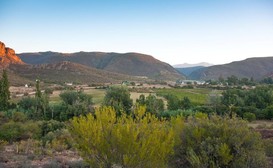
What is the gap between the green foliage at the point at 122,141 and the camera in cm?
888

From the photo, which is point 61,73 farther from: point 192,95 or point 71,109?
point 71,109

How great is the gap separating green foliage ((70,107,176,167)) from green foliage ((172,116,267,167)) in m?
1.74

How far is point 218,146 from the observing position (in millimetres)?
10445

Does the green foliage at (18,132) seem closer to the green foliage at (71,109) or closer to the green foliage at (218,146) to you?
the green foliage at (71,109)

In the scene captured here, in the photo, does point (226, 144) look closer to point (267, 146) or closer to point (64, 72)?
point (267, 146)

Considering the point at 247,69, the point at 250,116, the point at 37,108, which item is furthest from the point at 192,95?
the point at 247,69

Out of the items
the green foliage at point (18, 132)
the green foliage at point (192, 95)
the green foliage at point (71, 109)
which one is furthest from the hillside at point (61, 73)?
the green foliage at point (18, 132)

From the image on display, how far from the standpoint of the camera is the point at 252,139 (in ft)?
36.8

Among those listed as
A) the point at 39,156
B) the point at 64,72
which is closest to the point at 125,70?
the point at 64,72

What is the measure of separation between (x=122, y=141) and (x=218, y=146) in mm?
3716

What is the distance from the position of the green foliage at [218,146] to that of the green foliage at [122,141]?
5.69 ft

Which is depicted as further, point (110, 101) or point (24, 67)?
point (24, 67)

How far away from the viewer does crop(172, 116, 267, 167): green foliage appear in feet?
34.6

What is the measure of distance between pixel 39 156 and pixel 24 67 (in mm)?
113653
